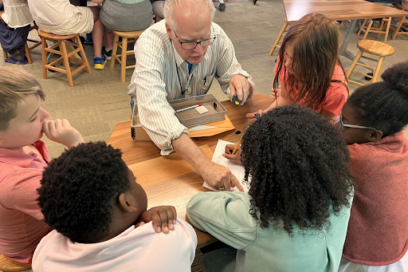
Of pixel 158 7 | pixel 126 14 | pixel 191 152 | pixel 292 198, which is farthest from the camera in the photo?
pixel 158 7

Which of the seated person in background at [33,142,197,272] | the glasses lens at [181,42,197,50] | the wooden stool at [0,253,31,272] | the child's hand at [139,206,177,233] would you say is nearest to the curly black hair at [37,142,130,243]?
the seated person in background at [33,142,197,272]

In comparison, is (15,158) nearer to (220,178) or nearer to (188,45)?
(220,178)

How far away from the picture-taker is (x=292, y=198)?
2.62ft

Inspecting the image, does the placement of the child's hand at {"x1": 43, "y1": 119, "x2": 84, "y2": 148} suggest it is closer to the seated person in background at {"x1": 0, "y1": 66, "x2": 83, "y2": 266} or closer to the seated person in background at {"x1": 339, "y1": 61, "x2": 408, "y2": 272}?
the seated person in background at {"x1": 0, "y1": 66, "x2": 83, "y2": 266}

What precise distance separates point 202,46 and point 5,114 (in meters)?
0.95

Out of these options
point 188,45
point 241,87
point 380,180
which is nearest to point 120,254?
point 380,180

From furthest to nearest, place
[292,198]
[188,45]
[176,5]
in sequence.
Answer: [188,45], [176,5], [292,198]

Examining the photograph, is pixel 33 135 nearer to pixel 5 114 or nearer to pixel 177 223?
pixel 5 114

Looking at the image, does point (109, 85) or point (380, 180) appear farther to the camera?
point (109, 85)

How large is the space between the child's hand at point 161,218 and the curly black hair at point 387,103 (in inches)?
35.2

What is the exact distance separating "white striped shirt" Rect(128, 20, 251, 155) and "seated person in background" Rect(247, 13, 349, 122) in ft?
1.26

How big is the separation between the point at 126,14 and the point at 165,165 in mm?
2304

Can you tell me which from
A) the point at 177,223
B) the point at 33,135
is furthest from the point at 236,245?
the point at 33,135

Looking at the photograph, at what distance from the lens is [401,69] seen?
3.76 ft
